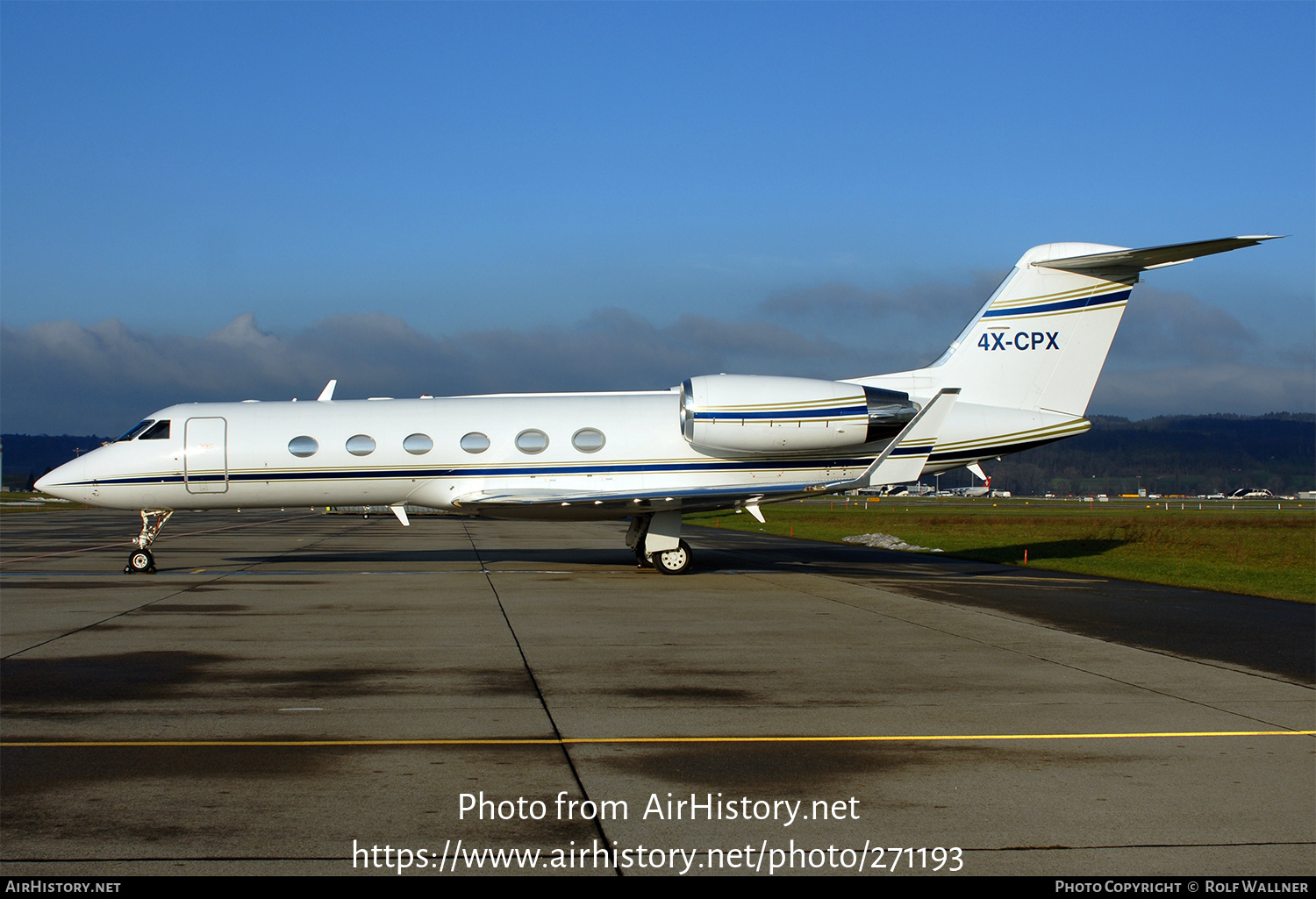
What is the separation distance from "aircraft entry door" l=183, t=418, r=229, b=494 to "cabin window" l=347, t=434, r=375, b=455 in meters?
2.50

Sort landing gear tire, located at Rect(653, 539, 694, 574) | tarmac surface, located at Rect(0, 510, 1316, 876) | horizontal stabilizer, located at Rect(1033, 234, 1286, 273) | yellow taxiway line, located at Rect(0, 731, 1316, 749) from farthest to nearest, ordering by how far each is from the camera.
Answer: landing gear tire, located at Rect(653, 539, 694, 574)
horizontal stabilizer, located at Rect(1033, 234, 1286, 273)
yellow taxiway line, located at Rect(0, 731, 1316, 749)
tarmac surface, located at Rect(0, 510, 1316, 876)

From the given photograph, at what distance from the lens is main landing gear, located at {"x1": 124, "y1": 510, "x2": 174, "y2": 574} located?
19.1m

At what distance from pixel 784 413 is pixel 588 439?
12.2 ft

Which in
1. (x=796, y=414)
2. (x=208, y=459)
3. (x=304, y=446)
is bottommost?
(x=208, y=459)

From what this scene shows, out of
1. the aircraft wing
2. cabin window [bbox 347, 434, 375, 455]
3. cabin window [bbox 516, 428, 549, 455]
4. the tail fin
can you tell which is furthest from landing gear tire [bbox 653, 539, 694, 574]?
the tail fin

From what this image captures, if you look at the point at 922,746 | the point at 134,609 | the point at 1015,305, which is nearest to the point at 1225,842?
the point at 922,746

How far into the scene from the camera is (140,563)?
62.6 feet

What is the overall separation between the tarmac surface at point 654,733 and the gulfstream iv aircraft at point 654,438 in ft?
10.8

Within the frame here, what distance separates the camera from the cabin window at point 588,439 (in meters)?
18.4

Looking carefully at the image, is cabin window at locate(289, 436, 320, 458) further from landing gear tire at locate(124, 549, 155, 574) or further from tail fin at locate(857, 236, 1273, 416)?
tail fin at locate(857, 236, 1273, 416)

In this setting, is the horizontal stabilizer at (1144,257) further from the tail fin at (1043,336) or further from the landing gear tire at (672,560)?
the landing gear tire at (672,560)

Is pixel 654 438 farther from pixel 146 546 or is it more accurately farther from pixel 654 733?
pixel 654 733

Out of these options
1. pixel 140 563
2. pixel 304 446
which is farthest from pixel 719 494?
pixel 140 563

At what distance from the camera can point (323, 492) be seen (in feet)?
62.0
